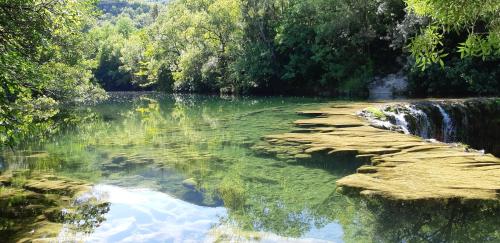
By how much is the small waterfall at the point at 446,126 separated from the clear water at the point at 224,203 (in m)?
7.82

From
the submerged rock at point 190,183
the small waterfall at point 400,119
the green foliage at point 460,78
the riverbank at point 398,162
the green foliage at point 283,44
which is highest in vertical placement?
the green foliage at point 283,44

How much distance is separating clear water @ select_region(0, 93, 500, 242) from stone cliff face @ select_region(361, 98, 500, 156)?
21.0 ft

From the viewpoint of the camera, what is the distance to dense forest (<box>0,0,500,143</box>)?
7.26m

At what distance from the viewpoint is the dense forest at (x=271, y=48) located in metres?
7.26

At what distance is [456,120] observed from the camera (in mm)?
16484

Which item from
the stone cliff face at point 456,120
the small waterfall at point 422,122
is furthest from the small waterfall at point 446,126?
the small waterfall at point 422,122

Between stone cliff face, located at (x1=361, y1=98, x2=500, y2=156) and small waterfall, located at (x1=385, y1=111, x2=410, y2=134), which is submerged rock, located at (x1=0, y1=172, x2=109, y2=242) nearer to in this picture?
small waterfall, located at (x1=385, y1=111, x2=410, y2=134)

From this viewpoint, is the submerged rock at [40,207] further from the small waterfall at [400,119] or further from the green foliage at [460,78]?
the green foliage at [460,78]

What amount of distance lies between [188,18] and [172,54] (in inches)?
318

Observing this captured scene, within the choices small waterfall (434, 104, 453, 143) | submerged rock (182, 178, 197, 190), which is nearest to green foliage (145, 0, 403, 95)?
small waterfall (434, 104, 453, 143)

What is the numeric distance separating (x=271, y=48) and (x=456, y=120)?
22392 millimetres

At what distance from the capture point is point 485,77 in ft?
76.4

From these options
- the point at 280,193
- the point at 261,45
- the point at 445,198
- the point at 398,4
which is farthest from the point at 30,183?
the point at 261,45

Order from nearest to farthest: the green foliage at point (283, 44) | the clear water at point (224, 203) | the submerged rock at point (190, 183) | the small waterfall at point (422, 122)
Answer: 1. the clear water at point (224, 203)
2. the submerged rock at point (190, 183)
3. the small waterfall at point (422, 122)
4. the green foliage at point (283, 44)
